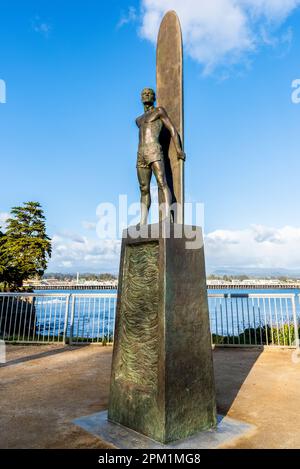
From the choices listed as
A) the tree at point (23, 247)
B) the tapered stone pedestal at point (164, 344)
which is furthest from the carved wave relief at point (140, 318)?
the tree at point (23, 247)

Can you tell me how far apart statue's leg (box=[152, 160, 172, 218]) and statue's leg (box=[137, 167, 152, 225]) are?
179 mm

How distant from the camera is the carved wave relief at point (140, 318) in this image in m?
3.26

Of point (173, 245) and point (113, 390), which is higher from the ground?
point (173, 245)

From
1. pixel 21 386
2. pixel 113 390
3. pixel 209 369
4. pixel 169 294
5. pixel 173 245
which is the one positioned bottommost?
pixel 21 386

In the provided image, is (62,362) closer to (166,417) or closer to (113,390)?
(113,390)

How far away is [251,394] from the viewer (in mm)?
4414

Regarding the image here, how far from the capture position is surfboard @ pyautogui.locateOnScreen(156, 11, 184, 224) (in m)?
3.99

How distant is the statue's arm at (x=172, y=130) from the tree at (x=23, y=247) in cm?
1635

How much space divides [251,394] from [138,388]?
1981mm

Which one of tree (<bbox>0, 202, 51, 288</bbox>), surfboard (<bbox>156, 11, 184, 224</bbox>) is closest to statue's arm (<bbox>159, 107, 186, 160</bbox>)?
surfboard (<bbox>156, 11, 184, 224</bbox>)

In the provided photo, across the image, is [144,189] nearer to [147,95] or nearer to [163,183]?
[163,183]

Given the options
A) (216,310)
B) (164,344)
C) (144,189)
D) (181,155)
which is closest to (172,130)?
(181,155)

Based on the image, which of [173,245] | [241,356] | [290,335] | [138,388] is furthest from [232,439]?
[290,335]

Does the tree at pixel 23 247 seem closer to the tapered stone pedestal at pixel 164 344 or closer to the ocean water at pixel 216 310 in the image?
the ocean water at pixel 216 310
